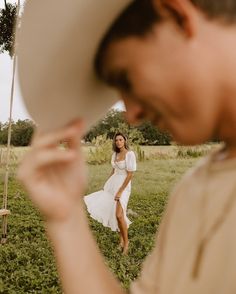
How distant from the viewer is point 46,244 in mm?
10125

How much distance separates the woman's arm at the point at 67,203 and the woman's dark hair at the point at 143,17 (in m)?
0.14

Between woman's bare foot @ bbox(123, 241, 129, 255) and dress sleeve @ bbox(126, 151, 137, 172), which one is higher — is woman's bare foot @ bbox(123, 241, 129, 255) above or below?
below

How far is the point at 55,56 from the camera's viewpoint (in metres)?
0.92

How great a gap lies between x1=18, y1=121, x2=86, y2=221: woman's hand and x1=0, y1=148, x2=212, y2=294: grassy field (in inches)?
102

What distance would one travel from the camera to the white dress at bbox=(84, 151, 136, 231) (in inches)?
353

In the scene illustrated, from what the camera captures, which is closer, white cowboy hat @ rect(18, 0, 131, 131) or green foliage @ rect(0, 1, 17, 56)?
white cowboy hat @ rect(18, 0, 131, 131)

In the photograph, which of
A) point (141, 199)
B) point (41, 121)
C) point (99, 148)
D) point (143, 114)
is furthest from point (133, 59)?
point (99, 148)

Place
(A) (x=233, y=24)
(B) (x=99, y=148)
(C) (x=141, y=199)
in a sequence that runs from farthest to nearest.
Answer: (B) (x=99, y=148) < (C) (x=141, y=199) < (A) (x=233, y=24)

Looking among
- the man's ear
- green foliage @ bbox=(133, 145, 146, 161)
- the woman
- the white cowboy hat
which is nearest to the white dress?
the woman

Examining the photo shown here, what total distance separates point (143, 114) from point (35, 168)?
0.55ft

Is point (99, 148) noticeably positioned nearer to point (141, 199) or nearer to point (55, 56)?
point (141, 199)

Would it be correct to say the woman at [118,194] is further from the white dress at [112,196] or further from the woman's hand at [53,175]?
the woman's hand at [53,175]

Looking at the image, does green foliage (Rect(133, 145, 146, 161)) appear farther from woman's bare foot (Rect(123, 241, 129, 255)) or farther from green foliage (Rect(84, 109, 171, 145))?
woman's bare foot (Rect(123, 241, 129, 255))

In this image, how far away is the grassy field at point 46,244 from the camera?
7.70 m
